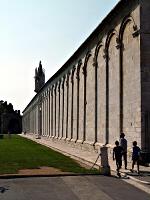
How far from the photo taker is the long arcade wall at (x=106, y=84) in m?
23.2

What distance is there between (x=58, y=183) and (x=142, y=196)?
11.4ft

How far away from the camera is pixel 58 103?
176ft

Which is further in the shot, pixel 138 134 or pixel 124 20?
pixel 124 20

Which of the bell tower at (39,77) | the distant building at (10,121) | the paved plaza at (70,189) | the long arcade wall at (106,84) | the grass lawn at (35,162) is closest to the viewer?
the paved plaza at (70,189)

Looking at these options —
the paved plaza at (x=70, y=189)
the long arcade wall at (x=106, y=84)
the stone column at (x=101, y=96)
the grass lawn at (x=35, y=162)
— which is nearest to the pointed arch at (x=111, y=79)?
the long arcade wall at (x=106, y=84)

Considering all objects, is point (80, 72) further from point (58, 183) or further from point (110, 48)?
point (58, 183)

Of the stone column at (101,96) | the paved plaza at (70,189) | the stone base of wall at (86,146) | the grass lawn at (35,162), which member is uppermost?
the stone column at (101,96)

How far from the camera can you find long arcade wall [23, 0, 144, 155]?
23.2 meters

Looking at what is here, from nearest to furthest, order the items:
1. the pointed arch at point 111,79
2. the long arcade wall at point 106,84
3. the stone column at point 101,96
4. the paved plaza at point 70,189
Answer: the paved plaza at point 70,189 → the long arcade wall at point 106,84 → the pointed arch at point 111,79 → the stone column at point 101,96

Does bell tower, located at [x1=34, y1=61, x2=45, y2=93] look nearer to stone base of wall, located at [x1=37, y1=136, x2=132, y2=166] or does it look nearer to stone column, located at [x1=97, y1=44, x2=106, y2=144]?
stone base of wall, located at [x1=37, y1=136, x2=132, y2=166]

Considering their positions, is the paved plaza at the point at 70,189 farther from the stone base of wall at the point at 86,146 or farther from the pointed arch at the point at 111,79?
the pointed arch at the point at 111,79

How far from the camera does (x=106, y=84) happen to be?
1144 inches

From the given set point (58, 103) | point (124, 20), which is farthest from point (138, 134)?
point (58, 103)

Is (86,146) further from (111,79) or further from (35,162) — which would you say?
(35,162)
